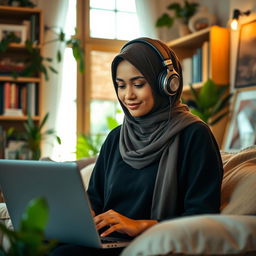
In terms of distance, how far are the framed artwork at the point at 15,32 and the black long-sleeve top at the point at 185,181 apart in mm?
2935

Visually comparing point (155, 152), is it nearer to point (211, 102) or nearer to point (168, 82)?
point (168, 82)

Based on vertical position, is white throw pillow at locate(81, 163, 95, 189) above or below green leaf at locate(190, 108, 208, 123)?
below

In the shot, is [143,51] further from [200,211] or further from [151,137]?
[200,211]

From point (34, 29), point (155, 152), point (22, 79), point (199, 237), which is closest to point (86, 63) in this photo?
point (34, 29)

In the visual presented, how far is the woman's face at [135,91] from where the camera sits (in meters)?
1.73

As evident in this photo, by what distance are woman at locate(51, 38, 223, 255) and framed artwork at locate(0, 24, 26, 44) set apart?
288 centimetres

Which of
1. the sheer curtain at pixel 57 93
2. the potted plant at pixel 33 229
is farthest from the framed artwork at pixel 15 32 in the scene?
the potted plant at pixel 33 229

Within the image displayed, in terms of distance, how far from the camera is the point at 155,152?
5.49 ft

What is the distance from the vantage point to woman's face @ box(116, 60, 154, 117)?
1.73 m

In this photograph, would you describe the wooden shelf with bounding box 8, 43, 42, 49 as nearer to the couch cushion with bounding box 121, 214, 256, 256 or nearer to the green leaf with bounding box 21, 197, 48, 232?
the couch cushion with bounding box 121, 214, 256, 256

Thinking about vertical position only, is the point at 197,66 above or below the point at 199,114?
above

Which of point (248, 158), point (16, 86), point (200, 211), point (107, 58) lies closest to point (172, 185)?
point (200, 211)

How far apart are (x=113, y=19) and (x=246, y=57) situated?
1.52 m

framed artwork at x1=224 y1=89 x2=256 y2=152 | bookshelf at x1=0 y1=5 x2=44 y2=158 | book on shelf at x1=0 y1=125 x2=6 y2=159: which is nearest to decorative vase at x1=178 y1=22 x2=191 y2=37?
framed artwork at x1=224 y1=89 x2=256 y2=152
